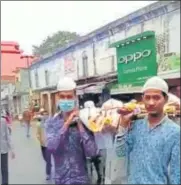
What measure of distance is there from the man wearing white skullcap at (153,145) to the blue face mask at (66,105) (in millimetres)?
236

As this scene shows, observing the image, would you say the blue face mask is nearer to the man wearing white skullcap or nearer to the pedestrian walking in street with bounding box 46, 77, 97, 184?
the pedestrian walking in street with bounding box 46, 77, 97, 184

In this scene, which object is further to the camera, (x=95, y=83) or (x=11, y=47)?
(x=95, y=83)

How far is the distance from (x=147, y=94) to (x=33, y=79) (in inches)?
16.7

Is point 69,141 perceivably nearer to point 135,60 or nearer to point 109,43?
point 135,60

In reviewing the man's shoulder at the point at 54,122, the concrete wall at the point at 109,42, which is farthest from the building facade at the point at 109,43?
the man's shoulder at the point at 54,122

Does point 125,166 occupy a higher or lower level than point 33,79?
lower

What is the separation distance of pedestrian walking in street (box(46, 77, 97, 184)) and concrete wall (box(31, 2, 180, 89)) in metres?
0.35

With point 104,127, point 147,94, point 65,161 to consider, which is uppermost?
point 147,94

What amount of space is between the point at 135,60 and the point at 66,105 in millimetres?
1426

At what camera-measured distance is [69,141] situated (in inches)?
61.1

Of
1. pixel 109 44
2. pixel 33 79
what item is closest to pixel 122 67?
pixel 109 44

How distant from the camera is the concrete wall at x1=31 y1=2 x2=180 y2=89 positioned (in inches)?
86.7

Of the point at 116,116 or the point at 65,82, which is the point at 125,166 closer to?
the point at 116,116

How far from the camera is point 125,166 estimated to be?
4.57 feet
